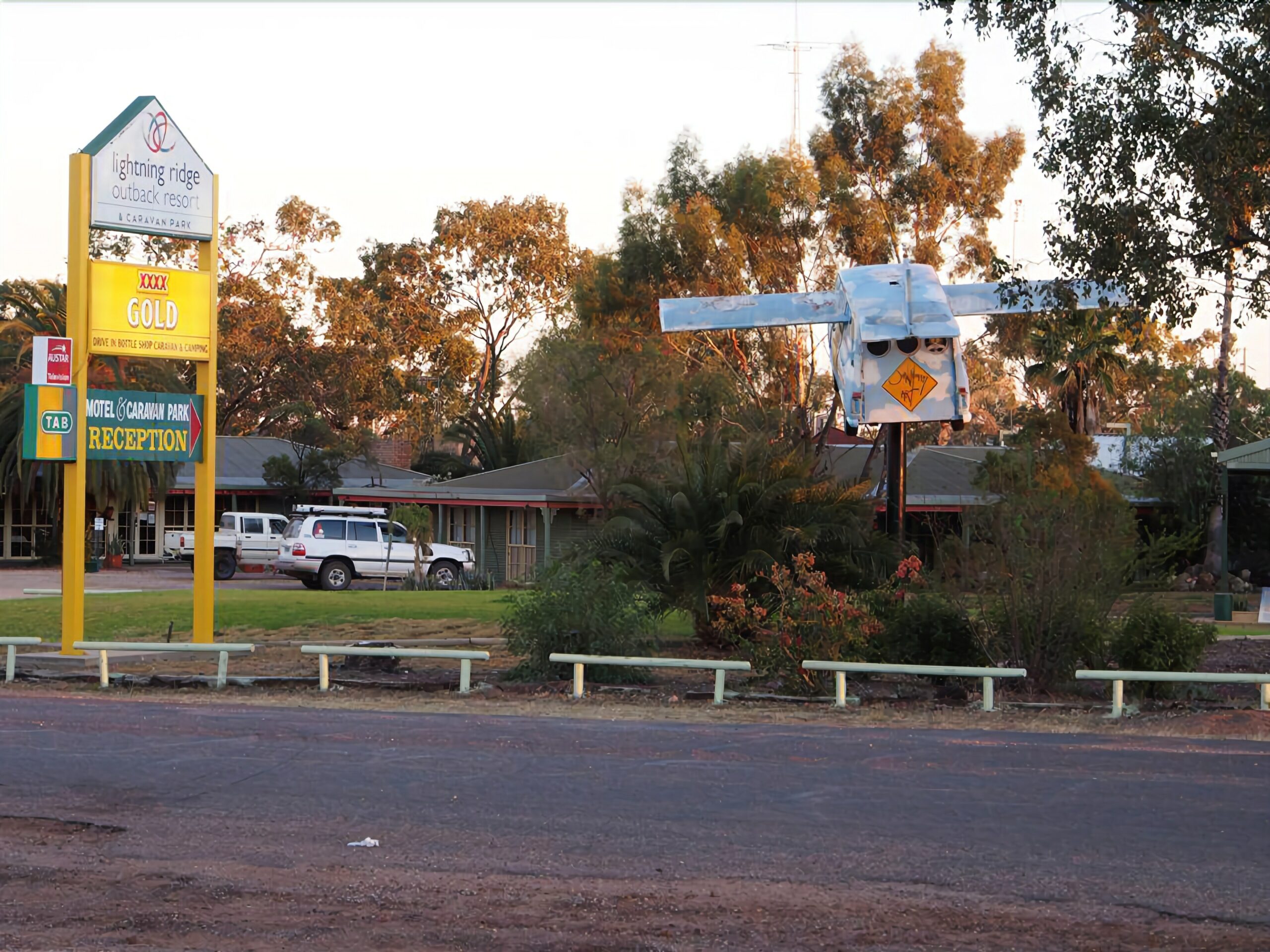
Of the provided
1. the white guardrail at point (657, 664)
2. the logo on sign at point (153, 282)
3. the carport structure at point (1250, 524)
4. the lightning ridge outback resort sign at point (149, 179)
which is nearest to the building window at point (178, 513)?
the carport structure at point (1250, 524)

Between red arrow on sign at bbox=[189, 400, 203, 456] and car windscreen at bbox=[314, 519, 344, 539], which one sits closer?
red arrow on sign at bbox=[189, 400, 203, 456]

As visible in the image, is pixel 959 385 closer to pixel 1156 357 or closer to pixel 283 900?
pixel 283 900

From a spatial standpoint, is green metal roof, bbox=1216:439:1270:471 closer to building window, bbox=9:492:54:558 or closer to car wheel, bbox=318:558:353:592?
car wheel, bbox=318:558:353:592

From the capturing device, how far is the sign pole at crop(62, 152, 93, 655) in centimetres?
1766

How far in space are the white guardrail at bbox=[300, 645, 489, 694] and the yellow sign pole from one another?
252 cm

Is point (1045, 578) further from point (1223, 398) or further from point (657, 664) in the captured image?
point (1223, 398)

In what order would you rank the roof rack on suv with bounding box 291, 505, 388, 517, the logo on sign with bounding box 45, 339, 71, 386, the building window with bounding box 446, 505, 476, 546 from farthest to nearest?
the building window with bounding box 446, 505, 476, 546, the roof rack on suv with bounding box 291, 505, 388, 517, the logo on sign with bounding box 45, 339, 71, 386

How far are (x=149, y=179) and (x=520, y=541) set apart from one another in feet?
78.9

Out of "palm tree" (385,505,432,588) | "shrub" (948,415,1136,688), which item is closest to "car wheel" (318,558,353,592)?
"palm tree" (385,505,432,588)

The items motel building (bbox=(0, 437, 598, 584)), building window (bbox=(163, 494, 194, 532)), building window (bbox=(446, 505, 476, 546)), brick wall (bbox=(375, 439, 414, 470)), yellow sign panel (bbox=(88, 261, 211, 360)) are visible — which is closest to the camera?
yellow sign panel (bbox=(88, 261, 211, 360))

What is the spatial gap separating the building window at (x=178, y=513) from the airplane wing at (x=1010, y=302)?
36762mm

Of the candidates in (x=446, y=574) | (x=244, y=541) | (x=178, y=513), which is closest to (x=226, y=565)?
(x=244, y=541)

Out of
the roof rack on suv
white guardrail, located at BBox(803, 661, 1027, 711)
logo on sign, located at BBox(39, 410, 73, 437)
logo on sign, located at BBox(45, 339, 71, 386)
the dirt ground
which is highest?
logo on sign, located at BBox(45, 339, 71, 386)

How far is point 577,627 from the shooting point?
54.0 feet
